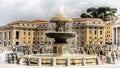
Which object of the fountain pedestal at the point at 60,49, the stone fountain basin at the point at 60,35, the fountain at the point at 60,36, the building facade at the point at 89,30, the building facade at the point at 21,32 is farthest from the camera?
the building facade at the point at 21,32

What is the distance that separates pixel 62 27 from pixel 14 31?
96001mm

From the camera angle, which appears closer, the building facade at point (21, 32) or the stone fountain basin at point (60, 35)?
the stone fountain basin at point (60, 35)

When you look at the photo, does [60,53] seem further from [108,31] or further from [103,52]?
[108,31]

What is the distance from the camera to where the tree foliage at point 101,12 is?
128000mm

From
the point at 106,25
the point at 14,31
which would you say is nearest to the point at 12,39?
the point at 14,31

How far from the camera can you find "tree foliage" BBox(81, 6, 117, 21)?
420ft

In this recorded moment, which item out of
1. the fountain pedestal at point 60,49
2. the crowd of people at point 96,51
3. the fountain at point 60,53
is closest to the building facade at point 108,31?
the crowd of people at point 96,51

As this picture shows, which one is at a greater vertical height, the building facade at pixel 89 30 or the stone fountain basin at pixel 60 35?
the stone fountain basin at pixel 60 35

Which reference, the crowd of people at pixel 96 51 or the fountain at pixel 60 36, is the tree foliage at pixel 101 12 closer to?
the crowd of people at pixel 96 51

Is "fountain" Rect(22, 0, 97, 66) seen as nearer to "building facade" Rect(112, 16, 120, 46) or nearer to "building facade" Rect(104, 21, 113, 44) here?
"building facade" Rect(112, 16, 120, 46)

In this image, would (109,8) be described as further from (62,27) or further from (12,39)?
(62,27)

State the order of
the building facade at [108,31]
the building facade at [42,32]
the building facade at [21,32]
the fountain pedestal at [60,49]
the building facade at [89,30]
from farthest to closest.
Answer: the building facade at [108,31], the building facade at [21,32], the building facade at [42,32], the building facade at [89,30], the fountain pedestal at [60,49]

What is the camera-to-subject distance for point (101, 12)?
130 metres

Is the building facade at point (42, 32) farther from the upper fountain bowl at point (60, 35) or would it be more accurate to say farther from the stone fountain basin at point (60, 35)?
the stone fountain basin at point (60, 35)
